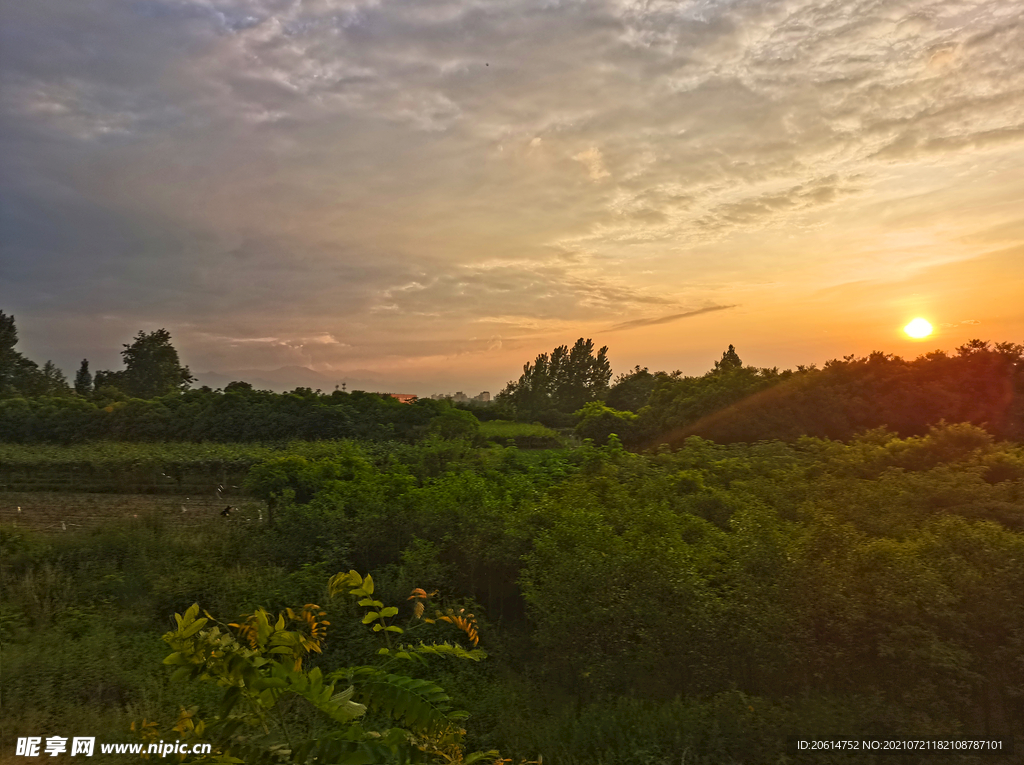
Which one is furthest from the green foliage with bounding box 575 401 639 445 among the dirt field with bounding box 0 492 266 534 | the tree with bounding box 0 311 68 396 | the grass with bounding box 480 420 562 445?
the tree with bounding box 0 311 68 396

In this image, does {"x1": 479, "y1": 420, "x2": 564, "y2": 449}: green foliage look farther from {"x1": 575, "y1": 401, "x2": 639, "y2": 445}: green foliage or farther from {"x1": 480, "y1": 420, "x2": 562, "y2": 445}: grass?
{"x1": 575, "y1": 401, "x2": 639, "y2": 445}: green foliage

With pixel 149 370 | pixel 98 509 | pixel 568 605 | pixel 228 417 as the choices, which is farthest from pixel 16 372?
pixel 568 605

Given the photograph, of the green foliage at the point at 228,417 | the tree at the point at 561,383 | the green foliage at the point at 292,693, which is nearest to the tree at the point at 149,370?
the green foliage at the point at 228,417

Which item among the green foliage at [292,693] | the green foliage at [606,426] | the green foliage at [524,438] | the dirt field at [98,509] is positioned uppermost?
the green foliage at [606,426]

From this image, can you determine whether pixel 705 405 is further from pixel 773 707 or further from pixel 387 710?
pixel 387 710

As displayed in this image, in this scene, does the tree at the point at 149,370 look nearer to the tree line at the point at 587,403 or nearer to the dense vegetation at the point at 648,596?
the tree line at the point at 587,403

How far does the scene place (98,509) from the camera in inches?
720

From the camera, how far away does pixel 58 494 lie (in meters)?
A: 21.6

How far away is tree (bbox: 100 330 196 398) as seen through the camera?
47.6 metres

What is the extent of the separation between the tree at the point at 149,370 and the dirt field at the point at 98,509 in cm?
2765

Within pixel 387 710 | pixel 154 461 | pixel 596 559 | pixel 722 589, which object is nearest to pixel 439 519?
pixel 596 559

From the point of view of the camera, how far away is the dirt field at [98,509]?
15.2m

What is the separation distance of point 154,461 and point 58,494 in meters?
3.04

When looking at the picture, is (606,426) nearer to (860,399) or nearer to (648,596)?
(860,399)
